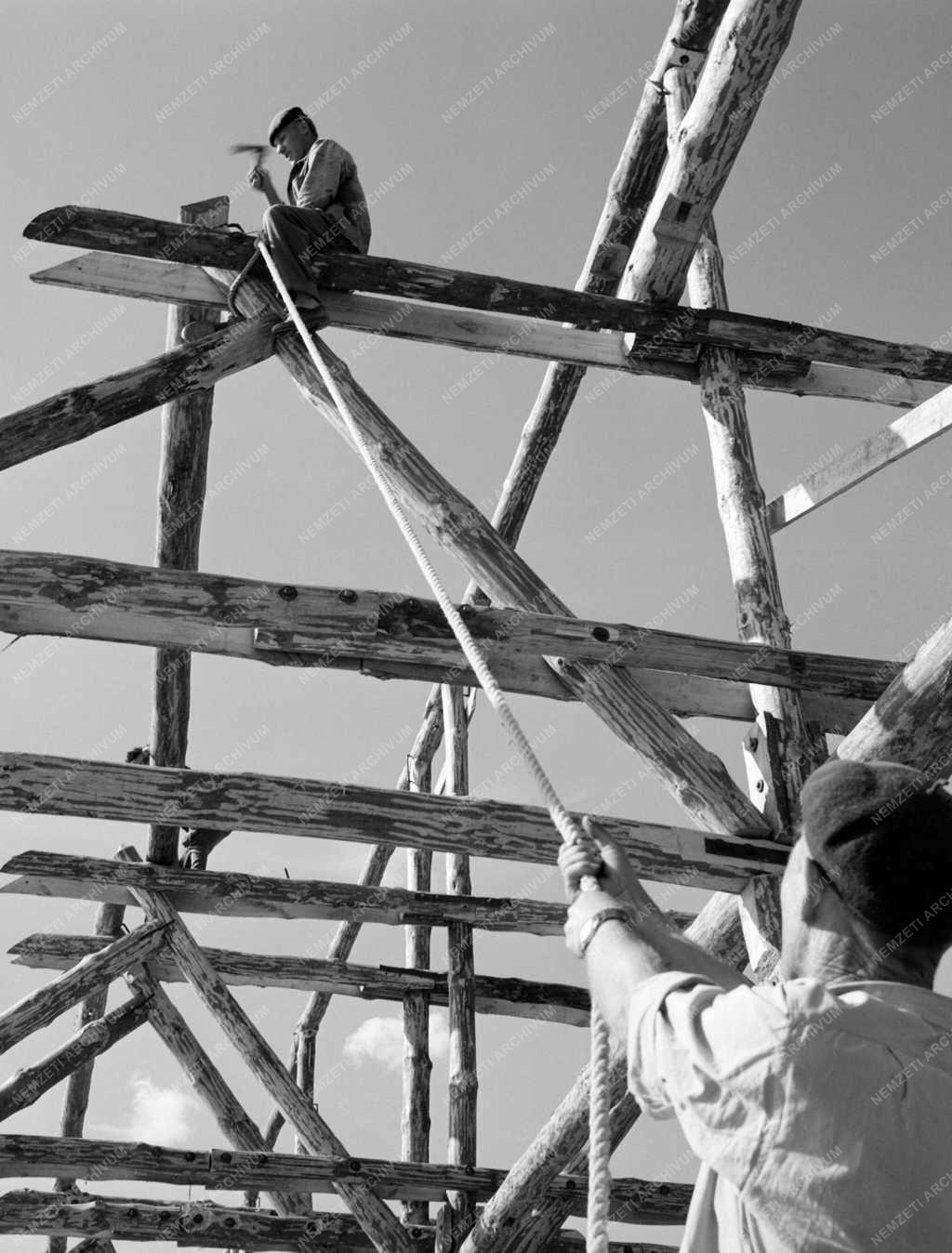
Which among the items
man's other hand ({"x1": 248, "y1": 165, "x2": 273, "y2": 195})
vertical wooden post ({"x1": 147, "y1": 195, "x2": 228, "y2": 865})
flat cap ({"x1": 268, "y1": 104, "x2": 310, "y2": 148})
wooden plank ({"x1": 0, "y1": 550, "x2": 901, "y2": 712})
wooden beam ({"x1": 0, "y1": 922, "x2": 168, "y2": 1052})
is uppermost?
flat cap ({"x1": 268, "y1": 104, "x2": 310, "y2": 148})

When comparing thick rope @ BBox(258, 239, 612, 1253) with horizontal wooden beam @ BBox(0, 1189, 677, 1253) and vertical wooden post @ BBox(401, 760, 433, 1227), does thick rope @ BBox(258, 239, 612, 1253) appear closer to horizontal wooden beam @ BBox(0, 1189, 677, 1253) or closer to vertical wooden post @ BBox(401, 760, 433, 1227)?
horizontal wooden beam @ BBox(0, 1189, 677, 1253)

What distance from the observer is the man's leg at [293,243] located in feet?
18.6

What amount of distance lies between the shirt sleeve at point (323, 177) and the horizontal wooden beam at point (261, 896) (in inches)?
156

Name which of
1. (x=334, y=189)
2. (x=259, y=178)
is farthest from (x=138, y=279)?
(x=334, y=189)

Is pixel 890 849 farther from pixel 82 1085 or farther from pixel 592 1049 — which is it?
pixel 82 1085

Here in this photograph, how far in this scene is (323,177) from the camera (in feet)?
20.5

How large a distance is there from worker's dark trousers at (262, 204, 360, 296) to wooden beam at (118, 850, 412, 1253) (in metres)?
4.09

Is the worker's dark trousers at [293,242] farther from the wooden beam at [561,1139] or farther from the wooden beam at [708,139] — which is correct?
the wooden beam at [561,1139]

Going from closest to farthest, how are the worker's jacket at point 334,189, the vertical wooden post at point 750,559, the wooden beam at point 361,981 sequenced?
1. the vertical wooden post at point 750,559
2. the worker's jacket at point 334,189
3. the wooden beam at point 361,981

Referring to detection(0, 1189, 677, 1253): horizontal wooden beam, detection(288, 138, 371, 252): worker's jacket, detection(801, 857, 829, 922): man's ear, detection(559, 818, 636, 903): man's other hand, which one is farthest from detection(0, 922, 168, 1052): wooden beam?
detection(801, 857, 829, 922): man's ear

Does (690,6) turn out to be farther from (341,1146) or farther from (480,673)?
(341,1146)

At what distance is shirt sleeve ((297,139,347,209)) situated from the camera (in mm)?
6191

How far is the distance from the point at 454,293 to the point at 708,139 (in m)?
1.27

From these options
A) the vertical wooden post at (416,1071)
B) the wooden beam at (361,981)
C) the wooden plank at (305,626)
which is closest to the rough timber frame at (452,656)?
the wooden plank at (305,626)
